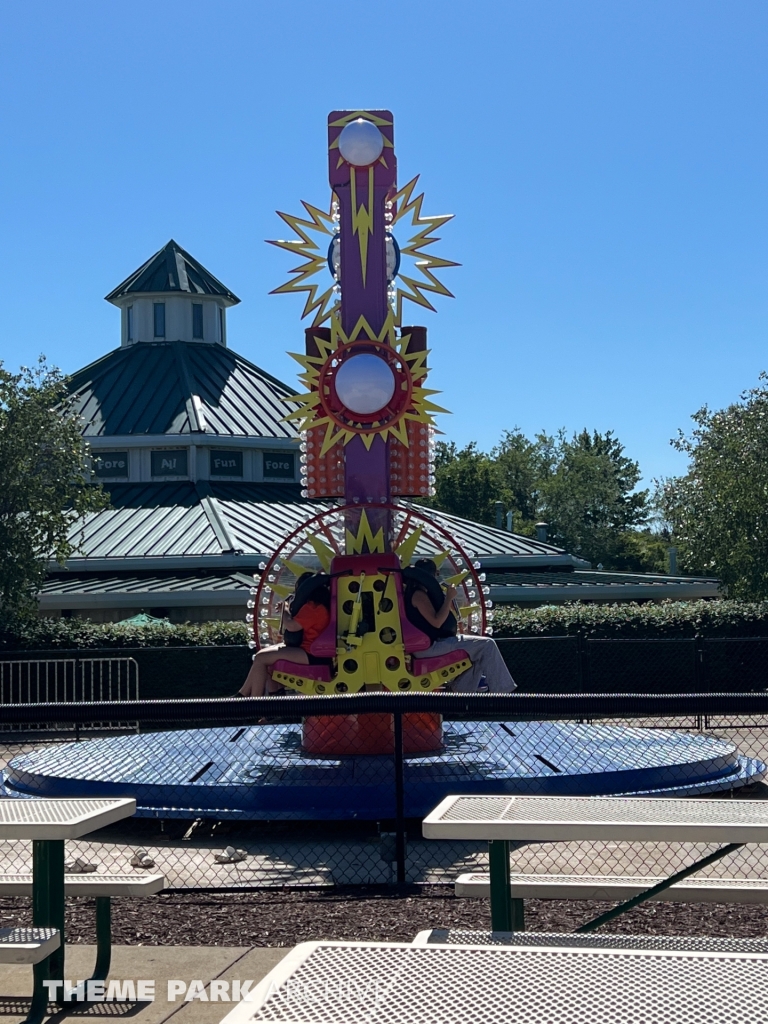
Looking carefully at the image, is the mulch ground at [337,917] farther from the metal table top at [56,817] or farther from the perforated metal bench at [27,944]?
the perforated metal bench at [27,944]

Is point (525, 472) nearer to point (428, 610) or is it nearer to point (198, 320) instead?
point (198, 320)

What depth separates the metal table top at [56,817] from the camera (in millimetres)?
4762

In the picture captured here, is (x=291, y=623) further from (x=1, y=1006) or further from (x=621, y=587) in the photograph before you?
(x=621, y=587)

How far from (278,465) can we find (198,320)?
6912 millimetres

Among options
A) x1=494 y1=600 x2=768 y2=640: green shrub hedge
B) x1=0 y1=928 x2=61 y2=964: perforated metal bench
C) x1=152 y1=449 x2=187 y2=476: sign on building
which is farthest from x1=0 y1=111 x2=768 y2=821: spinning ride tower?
x1=152 y1=449 x2=187 y2=476: sign on building

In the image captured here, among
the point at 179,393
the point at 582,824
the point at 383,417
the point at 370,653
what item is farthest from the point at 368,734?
→ the point at 179,393

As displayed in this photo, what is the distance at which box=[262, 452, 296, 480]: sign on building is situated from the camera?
116 ft

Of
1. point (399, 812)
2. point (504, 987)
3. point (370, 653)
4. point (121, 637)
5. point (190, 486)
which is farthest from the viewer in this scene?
point (190, 486)

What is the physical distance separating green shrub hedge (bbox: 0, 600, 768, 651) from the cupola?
16.3 meters

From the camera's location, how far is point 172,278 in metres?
38.8

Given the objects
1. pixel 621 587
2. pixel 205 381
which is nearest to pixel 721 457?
pixel 621 587

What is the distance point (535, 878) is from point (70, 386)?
34016mm

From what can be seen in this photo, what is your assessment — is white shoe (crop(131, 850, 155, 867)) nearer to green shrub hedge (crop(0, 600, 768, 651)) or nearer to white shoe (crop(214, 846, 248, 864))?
white shoe (crop(214, 846, 248, 864))

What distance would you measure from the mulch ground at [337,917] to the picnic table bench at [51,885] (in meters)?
0.79
